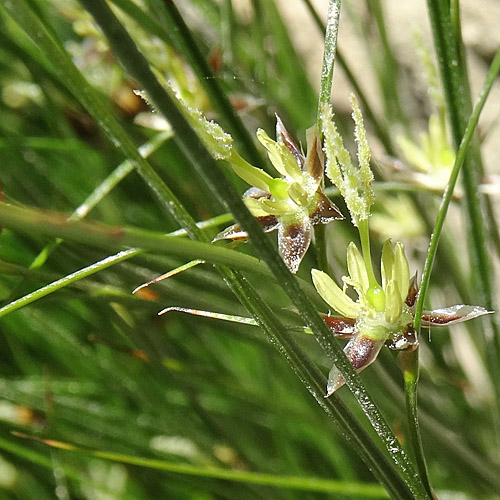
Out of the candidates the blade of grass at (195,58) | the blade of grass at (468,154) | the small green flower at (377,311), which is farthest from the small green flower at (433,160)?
the small green flower at (377,311)

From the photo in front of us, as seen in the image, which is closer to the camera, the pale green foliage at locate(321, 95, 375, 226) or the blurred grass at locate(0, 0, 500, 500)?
the pale green foliage at locate(321, 95, 375, 226)

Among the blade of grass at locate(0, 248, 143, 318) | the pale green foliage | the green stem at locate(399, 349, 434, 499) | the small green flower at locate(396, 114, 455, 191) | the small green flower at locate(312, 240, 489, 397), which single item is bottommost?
the green stem at locate(399, 349, 434, 499)

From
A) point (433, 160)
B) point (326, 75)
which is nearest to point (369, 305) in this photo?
point (326, 75)

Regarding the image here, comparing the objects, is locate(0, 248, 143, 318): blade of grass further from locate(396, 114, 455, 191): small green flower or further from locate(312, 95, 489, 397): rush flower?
locate(396, 114, 455, 191): small green flower

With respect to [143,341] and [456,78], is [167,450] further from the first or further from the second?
[456,78]

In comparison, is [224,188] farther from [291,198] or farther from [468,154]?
[468,154]

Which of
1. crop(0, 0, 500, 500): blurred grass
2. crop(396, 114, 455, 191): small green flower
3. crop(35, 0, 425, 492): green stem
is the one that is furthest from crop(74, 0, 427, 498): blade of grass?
crop(396, 114, 455, 191): small green flower

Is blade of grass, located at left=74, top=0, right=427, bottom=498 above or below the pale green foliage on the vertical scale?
below
